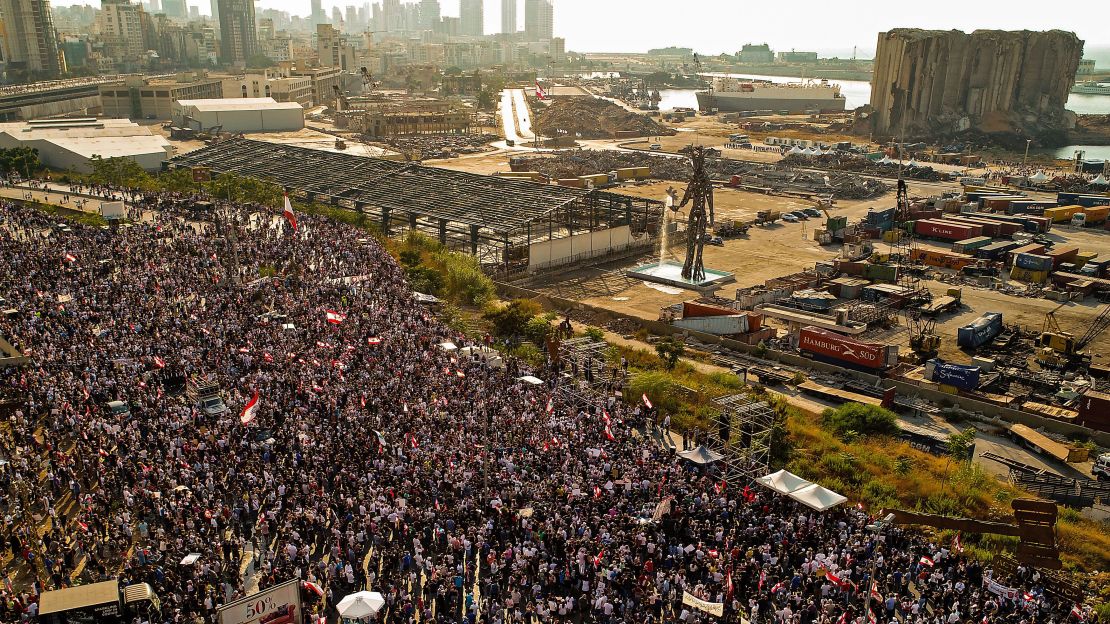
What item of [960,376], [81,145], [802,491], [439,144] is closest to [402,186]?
[81,145]

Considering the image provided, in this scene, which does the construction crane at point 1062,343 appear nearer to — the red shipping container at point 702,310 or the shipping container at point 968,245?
the red shipping container at point 702,310

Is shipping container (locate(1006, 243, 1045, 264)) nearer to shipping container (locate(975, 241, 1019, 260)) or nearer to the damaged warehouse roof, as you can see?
shipping container (locate(975, 241, 1019, 260))

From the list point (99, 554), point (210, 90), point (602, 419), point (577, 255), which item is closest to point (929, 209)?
point (577, 255)

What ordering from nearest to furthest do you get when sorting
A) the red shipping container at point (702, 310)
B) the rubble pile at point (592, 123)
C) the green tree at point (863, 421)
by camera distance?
1. the green tree at point (863, 421)
2. the red shipping container at point (702, 310)
3. the rubble pile at point (592, 123)

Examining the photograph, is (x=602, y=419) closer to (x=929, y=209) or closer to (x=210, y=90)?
(x=929, y=209)

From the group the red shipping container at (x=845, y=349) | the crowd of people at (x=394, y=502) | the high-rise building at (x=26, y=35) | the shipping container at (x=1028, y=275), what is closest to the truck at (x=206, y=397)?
the crowd of people at (x=394, y=502)

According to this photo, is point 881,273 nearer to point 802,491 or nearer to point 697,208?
point 697,208
